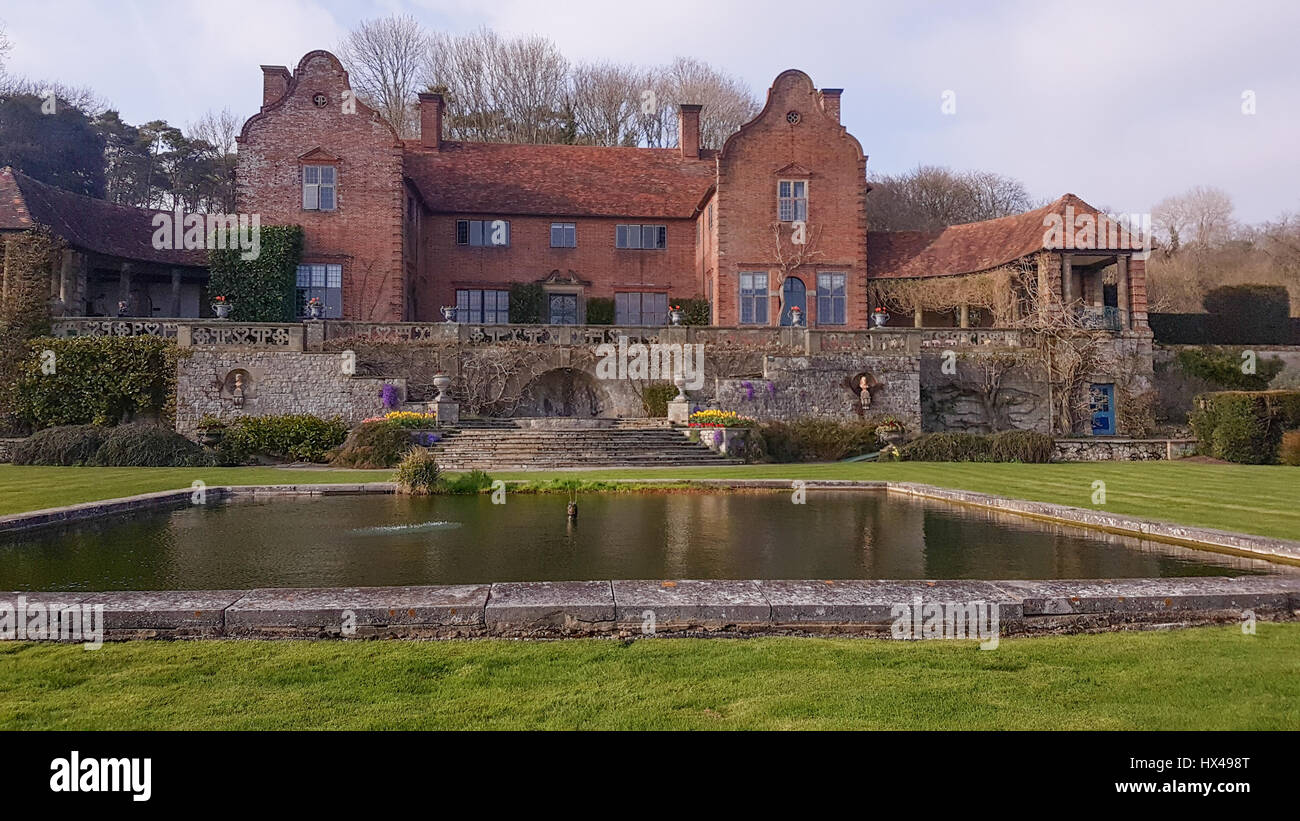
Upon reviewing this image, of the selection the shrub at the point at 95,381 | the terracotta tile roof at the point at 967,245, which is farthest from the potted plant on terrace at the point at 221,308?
the terracotta tile roof at the point at 967,245

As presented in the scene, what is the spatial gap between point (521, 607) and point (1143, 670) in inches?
139

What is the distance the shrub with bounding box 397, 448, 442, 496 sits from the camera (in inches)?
519

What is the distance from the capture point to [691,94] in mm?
49844

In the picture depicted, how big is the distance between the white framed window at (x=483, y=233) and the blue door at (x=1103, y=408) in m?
24.0

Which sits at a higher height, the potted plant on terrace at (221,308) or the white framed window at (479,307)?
the white framed window at (479,307)

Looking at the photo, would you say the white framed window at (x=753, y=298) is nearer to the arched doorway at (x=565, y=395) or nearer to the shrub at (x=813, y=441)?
the arched doorway at (x=565, y=395)

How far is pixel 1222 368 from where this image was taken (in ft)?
98.8

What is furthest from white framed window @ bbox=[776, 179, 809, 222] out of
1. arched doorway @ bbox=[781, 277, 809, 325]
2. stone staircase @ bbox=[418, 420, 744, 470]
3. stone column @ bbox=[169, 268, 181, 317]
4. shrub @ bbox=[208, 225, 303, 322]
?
stone column @ bbox=[169, 268, 181, 317]

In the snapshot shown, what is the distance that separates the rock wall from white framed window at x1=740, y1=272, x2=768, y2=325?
1391 cm

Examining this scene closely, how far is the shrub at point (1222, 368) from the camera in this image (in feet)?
98.4

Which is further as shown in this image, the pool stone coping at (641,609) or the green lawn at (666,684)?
the pool stone coping at (641,609)

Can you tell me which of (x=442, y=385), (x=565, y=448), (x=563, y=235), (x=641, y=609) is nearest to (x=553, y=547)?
(x=641, y=609)
